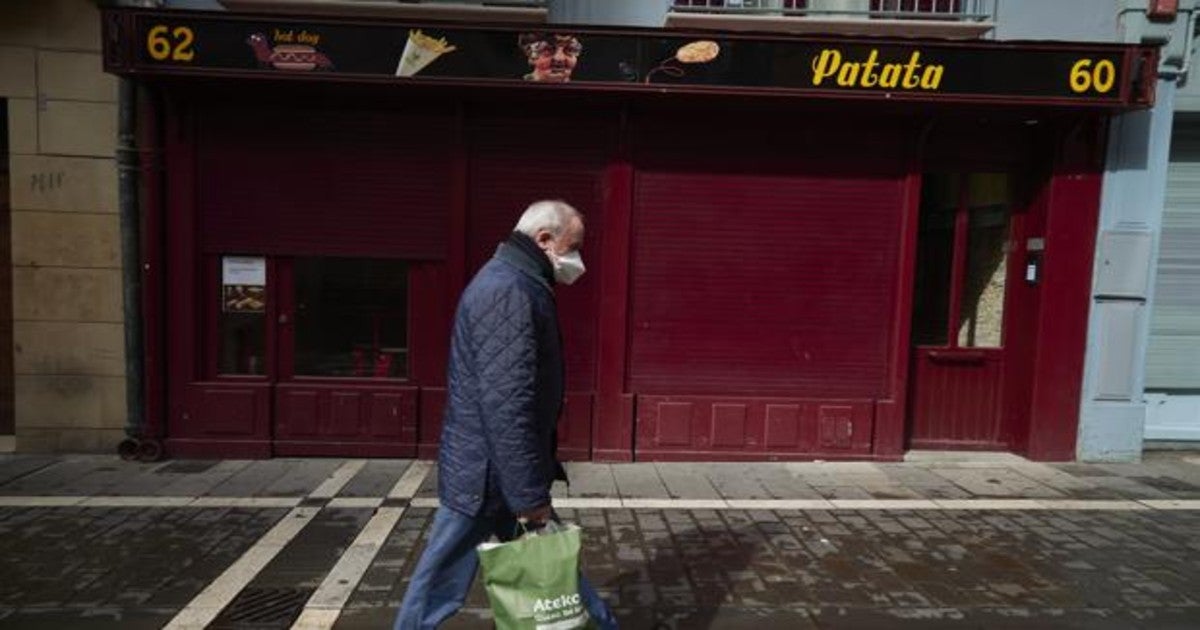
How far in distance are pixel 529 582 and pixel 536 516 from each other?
0.23 meters

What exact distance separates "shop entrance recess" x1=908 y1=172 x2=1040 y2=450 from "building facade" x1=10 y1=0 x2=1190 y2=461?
199mm

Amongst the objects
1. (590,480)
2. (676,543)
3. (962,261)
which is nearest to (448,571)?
(676,543)

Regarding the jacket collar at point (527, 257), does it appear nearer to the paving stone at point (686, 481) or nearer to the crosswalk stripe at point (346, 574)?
the crosswalk stripe at point (346, 574)

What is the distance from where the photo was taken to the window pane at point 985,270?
769 centimetres

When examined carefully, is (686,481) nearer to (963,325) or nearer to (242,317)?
(963,325)

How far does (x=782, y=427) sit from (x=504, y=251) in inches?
181

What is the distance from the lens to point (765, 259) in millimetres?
7172

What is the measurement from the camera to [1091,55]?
651cm

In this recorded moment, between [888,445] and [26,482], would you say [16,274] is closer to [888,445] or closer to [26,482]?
[26,482]

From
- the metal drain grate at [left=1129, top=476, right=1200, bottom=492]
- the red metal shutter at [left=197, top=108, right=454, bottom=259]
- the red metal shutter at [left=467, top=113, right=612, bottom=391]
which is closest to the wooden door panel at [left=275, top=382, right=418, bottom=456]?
the red metal shutter at [left=197, top=108, right=454, bottom=259]

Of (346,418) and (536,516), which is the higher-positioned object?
(536,516)

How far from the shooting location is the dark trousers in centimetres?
326

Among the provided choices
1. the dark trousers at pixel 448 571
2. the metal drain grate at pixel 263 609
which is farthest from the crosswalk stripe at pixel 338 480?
the dark trousers at pixel 448 571

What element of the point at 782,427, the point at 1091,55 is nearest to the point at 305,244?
the point at 782,427
